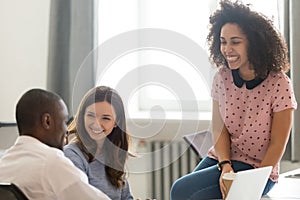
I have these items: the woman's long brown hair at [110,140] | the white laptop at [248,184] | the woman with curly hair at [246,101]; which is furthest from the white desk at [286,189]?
the woman's long brown hair at [110,140]

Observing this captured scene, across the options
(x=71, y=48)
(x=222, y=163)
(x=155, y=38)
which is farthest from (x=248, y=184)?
(x=155, y=38)

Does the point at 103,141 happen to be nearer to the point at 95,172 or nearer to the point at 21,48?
the point at 95,172

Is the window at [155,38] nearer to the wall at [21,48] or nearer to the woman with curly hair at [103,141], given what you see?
the wall at [21,48]

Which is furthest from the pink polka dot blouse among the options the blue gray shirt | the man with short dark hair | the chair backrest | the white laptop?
the chair backrest

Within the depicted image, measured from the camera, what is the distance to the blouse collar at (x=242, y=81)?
2385 mm

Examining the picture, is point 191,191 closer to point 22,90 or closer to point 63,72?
point 63,72

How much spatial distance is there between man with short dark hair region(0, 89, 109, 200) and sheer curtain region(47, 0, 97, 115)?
1.81 m

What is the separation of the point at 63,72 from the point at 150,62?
21.7 inches

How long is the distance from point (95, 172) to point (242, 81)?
736mm

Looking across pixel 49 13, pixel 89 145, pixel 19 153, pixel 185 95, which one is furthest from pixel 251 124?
pixel 49 13

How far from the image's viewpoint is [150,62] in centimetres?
375

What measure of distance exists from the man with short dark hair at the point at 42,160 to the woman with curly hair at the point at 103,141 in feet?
1.28

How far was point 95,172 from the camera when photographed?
2.12 metres

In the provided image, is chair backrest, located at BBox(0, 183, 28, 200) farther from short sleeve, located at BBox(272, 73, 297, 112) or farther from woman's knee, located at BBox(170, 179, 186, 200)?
short sleeve, located at BBox(272, 73, 297, 112)
